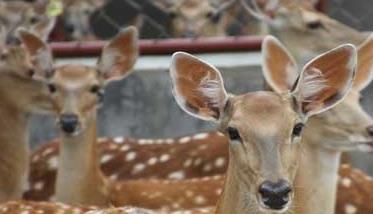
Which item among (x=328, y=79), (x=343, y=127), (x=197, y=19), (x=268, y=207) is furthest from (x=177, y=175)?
(x=197, y=19)

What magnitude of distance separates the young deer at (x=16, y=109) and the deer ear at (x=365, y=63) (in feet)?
5.33

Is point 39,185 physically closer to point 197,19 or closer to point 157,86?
point 157,86

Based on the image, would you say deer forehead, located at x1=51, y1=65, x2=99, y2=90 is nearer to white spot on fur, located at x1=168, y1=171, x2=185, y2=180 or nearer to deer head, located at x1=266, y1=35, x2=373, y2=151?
white spot on fur, located at x1=168, y1=171, x2=185, y2=180

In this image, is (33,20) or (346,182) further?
(33,20)

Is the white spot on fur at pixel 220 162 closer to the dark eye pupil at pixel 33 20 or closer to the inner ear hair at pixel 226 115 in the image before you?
the inner ear hair at pixel 226 115

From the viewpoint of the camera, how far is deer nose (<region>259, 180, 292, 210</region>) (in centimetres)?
377

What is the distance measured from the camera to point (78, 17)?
883 cm

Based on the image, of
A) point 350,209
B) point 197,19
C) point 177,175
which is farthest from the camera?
point 197,19

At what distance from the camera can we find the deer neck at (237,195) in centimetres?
397

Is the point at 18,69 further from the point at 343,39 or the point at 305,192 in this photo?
the point at 305,192

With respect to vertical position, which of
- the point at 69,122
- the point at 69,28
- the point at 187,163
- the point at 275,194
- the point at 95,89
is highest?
the point at 69,28

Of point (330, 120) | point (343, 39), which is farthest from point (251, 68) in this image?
point (330, 120)

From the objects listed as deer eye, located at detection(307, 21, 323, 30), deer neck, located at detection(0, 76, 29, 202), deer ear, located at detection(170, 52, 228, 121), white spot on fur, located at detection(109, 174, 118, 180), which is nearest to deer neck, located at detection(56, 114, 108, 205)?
deer neck, located at detection(0, 76, 29, 202)

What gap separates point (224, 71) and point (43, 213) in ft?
7.47
